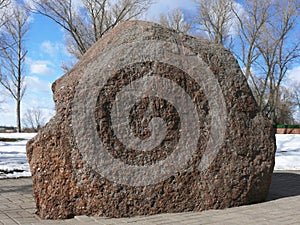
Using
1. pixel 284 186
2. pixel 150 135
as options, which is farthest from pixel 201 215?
pixel 284 186

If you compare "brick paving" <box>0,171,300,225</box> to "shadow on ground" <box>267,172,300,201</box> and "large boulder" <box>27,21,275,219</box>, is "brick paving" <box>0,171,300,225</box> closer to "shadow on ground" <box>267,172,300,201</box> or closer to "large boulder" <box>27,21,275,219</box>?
"shadow on ground" <box>267,172,300,201</box>

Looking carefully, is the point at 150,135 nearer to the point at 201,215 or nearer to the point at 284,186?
the point at 201,215

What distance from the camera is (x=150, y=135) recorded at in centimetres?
507

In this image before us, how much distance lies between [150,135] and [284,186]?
3.58 metres

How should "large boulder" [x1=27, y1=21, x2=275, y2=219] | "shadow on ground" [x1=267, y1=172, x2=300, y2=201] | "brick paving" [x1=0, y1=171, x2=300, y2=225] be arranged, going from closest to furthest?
"brick paving" [x1=0, y1=171, x2=300, y2=225] → "large boulder" [x1=27, y1=21, x2=275, y2=219] → "shadow on ground" [x1=267, y1=172, x2=300, y2=201]

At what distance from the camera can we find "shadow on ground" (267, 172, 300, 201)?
6.16 meters

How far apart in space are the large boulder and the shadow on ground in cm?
83

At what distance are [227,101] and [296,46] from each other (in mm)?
26998

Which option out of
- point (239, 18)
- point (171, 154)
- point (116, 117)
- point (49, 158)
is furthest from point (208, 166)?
point (239, 18)

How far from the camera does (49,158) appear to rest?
4684 millimetres

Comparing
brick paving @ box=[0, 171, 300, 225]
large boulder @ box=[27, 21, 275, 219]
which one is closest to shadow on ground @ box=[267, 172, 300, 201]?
brick paving @ box=[0, 171, 300, 225]

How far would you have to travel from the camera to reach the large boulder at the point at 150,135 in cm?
→ 470

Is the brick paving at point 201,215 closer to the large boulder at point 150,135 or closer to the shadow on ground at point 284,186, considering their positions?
the shadow on ground at point 284,186

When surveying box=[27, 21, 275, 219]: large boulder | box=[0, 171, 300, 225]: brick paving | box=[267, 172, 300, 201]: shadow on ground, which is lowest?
box=[267, 172, 300, 201]: shadow on ground
